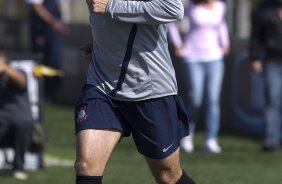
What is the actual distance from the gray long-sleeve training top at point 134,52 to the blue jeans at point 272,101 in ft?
22.0

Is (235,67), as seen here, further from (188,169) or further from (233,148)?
(188,169)

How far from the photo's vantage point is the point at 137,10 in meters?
6.87

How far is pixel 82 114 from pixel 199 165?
5.34 metres

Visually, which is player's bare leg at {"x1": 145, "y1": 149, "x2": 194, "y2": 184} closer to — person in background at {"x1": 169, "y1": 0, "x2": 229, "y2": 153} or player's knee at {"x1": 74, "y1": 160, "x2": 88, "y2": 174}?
player's knee at {"x1": 74, "y1": 160, "x2": 88, "y2": 174}

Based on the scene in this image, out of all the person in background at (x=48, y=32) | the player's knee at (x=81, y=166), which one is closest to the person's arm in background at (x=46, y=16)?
the person in background at (x=48, y=32)

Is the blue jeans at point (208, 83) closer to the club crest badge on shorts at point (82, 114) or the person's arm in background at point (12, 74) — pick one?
the person's arm in background at point (12, 74)

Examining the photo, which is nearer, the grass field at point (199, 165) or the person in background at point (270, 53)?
the grass field at point (199, 165)

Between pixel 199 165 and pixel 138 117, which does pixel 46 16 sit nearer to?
pixel 199 165

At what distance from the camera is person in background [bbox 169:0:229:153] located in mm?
13297

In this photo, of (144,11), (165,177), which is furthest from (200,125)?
(144,11)

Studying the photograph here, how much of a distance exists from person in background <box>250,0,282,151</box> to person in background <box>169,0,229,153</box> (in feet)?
1.50

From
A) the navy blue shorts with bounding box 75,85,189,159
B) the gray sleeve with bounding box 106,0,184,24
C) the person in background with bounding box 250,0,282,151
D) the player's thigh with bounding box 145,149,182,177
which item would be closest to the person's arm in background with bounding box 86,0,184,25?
the gray sleeve with bounding box 106,0,184,24

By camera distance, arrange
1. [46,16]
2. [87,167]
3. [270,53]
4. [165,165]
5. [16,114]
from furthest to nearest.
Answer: [46,16]
[270,53]
[16,114]
[165,165]
[87,167]

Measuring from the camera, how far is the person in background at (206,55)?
43.6 feet
